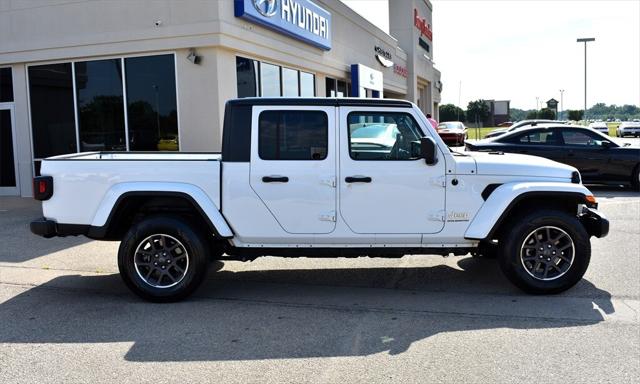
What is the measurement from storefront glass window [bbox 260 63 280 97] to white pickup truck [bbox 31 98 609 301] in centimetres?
815

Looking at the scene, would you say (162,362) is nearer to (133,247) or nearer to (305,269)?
(133,247)

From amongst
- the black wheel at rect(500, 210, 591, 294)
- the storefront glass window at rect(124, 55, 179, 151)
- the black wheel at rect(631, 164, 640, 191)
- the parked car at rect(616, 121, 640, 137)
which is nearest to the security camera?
the storefront glass window at rect(124, 55, 179, 151)

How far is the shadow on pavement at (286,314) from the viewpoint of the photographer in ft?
→ 15.0

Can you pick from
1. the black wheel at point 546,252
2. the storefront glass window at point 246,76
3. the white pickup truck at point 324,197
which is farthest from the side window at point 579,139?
the black wheel at point 546,252

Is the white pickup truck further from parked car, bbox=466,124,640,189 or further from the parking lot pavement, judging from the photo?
parked car, bbox=466,124,640,189

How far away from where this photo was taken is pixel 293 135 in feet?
18.6

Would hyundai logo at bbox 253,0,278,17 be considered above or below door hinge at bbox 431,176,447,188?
above

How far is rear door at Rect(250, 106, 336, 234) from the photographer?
557 cm

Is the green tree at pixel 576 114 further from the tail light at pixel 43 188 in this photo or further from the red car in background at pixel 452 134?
the tail light at pixel 43 188

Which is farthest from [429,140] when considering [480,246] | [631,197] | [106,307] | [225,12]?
[631,197]

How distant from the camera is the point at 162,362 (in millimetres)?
4238

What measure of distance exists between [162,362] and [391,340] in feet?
5.76

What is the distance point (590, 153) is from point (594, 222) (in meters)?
8.40

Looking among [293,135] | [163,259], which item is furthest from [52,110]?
[293,135]
